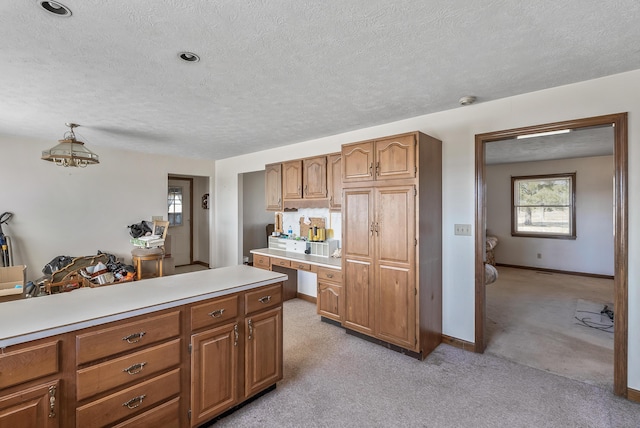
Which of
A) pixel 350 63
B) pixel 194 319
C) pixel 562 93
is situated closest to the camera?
pixel 194 319

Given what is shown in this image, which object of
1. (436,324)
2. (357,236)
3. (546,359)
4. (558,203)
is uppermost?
(558,203)

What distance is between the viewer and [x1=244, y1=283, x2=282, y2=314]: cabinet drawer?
81.5 inches

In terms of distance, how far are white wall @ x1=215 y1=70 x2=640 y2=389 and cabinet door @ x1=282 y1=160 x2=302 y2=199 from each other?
447mm

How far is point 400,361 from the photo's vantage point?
2830mm

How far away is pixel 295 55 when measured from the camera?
2.01 metres

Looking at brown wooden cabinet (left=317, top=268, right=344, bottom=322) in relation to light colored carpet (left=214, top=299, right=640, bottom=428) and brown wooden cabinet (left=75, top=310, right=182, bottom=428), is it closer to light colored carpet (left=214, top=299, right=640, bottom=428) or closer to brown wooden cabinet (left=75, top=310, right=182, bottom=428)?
light colored carpet (left=214, top=299, right=640, bottom=428)

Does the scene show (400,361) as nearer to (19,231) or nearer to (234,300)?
(234,300)

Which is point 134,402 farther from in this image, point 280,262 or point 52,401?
point 280,262

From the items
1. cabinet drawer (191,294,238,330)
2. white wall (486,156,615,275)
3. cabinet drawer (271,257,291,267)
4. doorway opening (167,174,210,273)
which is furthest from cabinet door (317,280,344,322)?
white wall (486,156,615,275)

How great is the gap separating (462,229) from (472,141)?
0.88 metres

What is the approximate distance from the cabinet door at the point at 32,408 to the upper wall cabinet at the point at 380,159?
2.71m

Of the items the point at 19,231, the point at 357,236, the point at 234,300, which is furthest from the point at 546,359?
the point at 19,231

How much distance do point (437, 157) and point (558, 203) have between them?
520 cm

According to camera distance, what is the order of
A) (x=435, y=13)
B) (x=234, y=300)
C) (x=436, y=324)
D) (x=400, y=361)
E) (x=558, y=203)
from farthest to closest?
(x=558, y=203) → (x=436, y=324) → (x=400, y=361) → (x=234, y=300) → (x=435, y=13)
